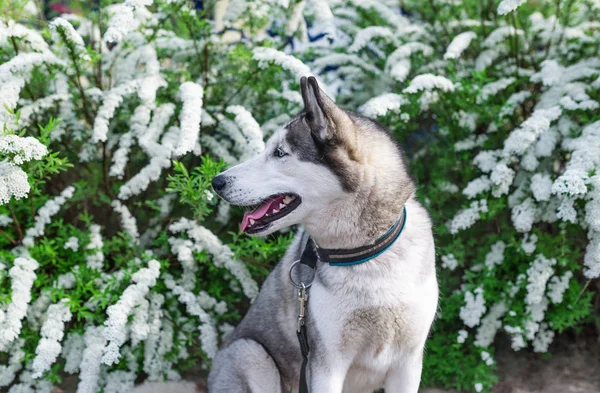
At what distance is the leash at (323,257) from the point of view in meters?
2.50

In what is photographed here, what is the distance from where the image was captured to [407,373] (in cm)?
Result: 262

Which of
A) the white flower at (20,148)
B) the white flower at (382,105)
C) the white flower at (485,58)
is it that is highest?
the white flower at (20,148)

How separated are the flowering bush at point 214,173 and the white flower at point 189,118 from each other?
0.01 meters

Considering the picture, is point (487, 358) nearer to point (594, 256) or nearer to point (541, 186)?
point (594, 256)

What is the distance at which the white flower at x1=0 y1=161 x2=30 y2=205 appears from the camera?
266 cm

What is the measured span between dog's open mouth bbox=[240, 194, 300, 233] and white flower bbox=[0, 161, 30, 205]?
103 cm

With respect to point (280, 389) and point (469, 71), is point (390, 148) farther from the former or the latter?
point (469, 71)

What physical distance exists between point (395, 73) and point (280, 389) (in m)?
2.18

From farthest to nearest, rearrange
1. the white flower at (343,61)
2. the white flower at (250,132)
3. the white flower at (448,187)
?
the white flower at (343,61) → the white flower at (448,187) → the white flower at (250,132)

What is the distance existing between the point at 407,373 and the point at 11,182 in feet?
6.34

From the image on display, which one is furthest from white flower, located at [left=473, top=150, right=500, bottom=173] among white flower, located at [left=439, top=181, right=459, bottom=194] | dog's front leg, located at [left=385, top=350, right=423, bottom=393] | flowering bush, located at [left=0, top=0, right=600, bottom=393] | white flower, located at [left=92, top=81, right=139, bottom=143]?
white flower, located at [left=92, top=81, right=139, bottom=143]

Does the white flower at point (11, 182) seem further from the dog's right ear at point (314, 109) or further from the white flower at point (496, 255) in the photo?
the white flower at point (496, 255)

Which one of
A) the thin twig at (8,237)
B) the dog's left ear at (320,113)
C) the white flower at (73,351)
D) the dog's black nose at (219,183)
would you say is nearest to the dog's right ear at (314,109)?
the dog's left ear at (320,113)

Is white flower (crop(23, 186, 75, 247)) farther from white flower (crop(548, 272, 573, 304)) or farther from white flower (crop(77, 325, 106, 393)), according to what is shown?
white flower (crop(548, 272, 573, 304))
